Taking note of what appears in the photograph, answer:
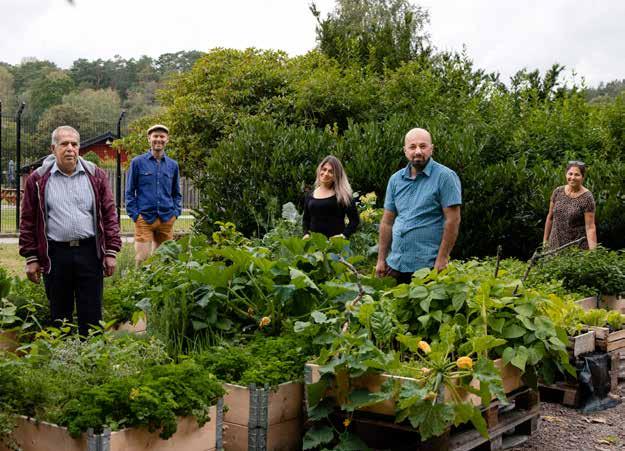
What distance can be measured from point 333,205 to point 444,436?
3428mm

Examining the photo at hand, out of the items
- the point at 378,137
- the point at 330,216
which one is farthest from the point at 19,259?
the point at 330,216

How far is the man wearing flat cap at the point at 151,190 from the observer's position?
9359 millimetres

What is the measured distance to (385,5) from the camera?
46.2 meters

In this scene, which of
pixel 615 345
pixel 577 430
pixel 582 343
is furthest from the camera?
pixel 615 345

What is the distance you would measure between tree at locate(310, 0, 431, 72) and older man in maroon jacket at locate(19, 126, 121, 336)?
1241 cm

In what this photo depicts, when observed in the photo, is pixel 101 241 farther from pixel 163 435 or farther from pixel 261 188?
pixel 261 188

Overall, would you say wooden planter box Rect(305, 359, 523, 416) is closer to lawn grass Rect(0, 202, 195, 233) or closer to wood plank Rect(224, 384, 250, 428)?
wood plank Rect(224, 384, 250, 428)

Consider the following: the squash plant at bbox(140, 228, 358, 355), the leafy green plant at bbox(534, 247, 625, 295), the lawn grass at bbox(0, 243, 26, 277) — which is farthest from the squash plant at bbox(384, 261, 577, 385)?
the lawn grass at bbox(0, 243, 26, 277)

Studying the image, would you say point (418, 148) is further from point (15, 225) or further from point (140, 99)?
point (140, 99)

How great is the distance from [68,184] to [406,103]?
970cm

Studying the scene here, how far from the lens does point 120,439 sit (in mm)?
3660

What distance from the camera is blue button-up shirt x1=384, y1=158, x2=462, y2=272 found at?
20.1 ft

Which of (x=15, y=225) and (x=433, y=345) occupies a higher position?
(x=433, y=345)

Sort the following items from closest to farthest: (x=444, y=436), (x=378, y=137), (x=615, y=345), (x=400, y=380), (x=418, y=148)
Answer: (x=400, y=380) → (x=444, y=436) → (x=418, y=148) → (x=615, y=345) → (x=378, y=137)
